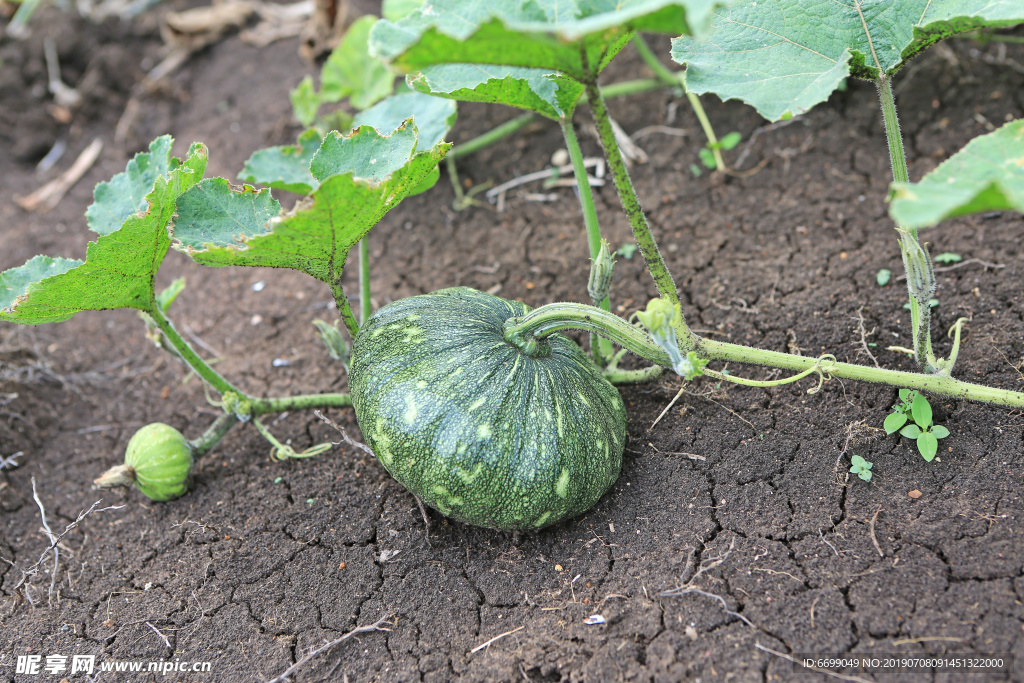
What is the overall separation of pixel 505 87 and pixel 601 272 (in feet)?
2.11

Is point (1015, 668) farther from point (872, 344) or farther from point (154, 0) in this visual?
point (154, 0)

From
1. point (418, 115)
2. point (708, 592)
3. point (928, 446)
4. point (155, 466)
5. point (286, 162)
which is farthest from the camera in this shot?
point (418, 115)

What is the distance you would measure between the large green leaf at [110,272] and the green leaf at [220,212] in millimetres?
53

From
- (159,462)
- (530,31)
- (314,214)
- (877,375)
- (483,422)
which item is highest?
(530,31)

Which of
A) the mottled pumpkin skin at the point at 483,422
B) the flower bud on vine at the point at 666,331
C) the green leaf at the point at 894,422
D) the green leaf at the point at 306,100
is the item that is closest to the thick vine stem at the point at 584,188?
the mottled pumpkin skin at the point at 483,422

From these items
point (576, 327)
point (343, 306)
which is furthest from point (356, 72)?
point (576, 327)

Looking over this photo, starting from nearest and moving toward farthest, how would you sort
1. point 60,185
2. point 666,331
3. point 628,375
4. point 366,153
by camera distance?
point 666,331 < point 366,153 < point 628,375 < point 60,185

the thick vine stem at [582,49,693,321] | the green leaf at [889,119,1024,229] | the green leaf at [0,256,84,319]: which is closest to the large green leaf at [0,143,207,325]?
the green leaf at [0,256,84,319]

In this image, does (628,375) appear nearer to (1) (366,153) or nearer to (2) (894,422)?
(2) (894,422)

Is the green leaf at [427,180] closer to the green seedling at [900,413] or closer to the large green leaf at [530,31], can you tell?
the large green leaf at [530,31]

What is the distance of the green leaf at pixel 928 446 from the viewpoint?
2.36 m

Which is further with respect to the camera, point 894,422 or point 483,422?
point 894,422

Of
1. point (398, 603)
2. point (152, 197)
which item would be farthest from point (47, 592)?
point (152, 197)

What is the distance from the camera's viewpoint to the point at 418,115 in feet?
10.8
